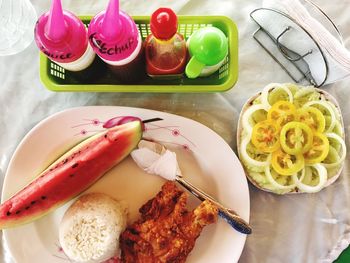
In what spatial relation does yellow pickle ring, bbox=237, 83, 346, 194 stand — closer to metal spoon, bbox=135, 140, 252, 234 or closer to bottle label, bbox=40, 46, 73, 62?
metal spoon, bbox=135, 140, 252, 234

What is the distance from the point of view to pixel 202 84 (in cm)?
95

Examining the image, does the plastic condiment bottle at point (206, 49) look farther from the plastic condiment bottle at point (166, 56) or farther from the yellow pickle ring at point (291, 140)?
the yellow pickle ring at point (291, 140)

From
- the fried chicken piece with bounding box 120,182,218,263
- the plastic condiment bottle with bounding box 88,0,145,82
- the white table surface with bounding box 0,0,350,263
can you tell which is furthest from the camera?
the white table surface with bounding box 0,0,350,263

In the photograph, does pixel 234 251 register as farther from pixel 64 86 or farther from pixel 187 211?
pixel 64 86

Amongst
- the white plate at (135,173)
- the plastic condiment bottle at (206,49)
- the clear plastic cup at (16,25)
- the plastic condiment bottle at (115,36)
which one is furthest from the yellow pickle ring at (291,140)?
the clear plastic cup at (16,25)

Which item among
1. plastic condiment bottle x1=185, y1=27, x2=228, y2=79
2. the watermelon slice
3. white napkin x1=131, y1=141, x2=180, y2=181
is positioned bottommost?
white napkin x1=131, y1=141, x2=180, y2=181

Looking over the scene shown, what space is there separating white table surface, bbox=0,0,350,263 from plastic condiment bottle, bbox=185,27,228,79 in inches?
7.0

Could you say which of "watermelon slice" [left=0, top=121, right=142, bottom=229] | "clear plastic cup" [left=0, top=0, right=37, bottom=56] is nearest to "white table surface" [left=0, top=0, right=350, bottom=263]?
"clear plastic cup" [left=0, top=0, right=37, bottom=56]

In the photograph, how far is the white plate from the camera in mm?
917

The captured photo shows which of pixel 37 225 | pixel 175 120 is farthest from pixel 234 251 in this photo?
pixel 37 225

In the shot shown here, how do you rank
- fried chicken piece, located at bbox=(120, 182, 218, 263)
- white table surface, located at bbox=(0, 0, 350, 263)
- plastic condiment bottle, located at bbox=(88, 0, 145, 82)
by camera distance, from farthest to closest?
white table surface, located at bbox=(0, 0, 350, 263)
fried chicken piece, located at bbox=(120, 182, 218, 263)
plastic condiment bottle, located at bbox=(88, 0, 145, 82)

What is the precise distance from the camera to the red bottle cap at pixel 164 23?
29.7 inches

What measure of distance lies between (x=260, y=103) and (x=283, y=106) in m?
0.05

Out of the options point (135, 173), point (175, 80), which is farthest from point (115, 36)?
point (135, 173)
